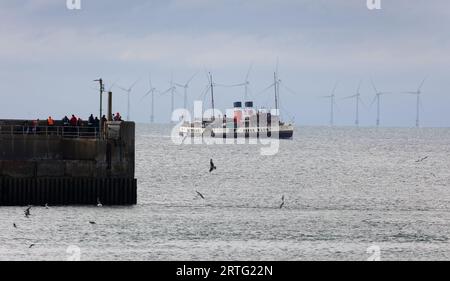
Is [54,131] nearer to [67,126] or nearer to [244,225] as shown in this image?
[67,126]

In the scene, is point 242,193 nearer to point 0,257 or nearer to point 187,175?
point 187,175

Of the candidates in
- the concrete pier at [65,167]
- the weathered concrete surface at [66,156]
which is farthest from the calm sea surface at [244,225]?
the weathered concrete surface at [66,156]

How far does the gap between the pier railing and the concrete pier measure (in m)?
1.05

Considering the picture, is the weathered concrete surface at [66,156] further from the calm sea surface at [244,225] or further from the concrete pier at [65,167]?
the calm sea surface at [244,225]

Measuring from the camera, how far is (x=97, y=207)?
66875mm

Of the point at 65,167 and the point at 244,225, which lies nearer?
the point at 65,167

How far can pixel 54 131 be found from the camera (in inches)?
2744

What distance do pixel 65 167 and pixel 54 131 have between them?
4.32 metres

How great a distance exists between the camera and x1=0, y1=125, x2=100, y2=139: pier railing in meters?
68.9

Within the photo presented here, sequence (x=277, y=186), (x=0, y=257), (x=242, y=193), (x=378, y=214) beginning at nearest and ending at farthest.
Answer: (x=0, y=257) < (x=378, y=214) < (x=242, y=193) < (x=277, y=186)

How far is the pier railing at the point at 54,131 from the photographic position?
68875 millimetres

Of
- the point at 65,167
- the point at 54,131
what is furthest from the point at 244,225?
the point at 54,131
